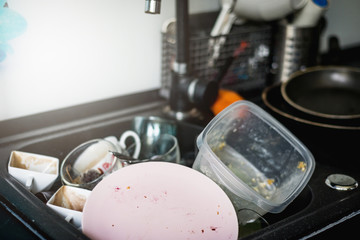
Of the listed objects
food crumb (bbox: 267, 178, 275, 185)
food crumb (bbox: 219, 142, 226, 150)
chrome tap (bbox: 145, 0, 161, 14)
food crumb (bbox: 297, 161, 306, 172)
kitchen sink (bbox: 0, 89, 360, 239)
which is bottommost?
food crumb (bbox: 267, 178, 275, 185)

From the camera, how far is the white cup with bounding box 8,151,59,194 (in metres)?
0.75

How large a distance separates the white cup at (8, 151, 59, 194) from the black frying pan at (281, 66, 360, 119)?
65cm

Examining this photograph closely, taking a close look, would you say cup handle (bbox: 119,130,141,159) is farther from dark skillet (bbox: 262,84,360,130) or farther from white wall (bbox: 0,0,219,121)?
dark skillet (bbox: 262,84,360,130)

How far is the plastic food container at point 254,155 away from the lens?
705mm

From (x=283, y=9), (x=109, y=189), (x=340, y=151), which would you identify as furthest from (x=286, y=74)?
(x=109, y=189)

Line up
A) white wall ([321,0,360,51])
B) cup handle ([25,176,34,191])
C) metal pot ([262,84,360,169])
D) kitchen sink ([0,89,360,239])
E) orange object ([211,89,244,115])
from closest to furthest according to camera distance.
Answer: kitchen sink ([0,89,360,239])
cup handle ([25,176,34,191])
metal pot ([262,84,360,169])
orange object ([211,89,244,115])
white wall ([321,0,360,51])

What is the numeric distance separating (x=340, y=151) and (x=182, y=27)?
494mm

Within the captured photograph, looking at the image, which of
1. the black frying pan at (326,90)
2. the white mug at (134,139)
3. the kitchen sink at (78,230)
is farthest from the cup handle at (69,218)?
the black frying pan at (326,90)

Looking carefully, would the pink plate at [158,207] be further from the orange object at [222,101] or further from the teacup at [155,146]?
the orange object at [222,101]

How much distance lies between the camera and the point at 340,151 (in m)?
0.88

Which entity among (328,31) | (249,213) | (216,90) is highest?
(328,31)

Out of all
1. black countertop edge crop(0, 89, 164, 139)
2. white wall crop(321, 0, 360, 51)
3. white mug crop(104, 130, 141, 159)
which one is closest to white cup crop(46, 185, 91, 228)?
white mug crop(104, 130, 141, 159)

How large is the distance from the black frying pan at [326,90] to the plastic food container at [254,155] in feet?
0.78

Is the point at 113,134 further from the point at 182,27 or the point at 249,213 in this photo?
the point at 249,213
